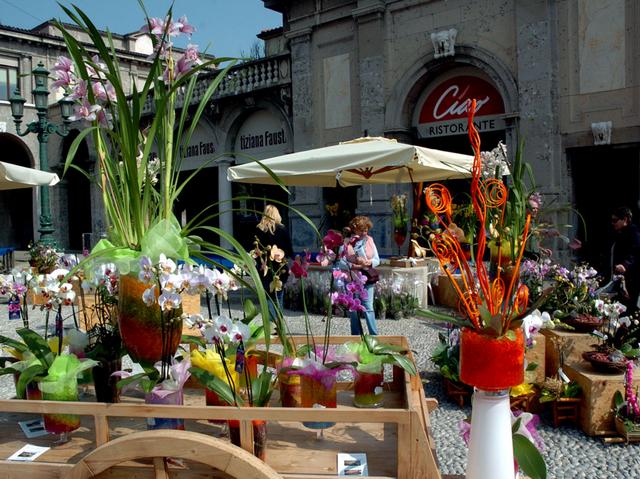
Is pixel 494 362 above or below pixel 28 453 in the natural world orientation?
above

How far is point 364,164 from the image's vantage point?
6.52 metres

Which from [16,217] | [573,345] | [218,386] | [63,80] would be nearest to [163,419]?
[218,386]

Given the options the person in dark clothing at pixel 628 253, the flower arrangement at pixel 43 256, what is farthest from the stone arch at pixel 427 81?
the flower arrangement at pixel 43 256

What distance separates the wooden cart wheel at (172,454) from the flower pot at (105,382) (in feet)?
1.45

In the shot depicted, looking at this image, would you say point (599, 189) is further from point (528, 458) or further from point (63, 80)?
point (63, 80)

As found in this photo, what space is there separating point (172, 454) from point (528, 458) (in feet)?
3.58

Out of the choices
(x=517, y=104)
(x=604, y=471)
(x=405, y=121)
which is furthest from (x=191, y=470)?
(x=405, y=121)

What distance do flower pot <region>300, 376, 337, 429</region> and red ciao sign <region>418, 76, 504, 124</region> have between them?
34.2 feet

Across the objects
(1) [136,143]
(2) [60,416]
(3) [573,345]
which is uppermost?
(1) [136,143]

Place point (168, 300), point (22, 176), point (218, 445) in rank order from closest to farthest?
point (218, 445) → point (168, 300) → point (22, 176)

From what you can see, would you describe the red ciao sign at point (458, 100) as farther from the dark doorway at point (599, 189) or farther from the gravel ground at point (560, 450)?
the gravel ground at point (560, 450)

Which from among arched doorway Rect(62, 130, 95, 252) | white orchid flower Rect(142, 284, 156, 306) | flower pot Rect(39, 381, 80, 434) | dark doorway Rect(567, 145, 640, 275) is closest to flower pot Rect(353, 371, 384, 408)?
white orchid flower Rect(142, 284, 156, 306)

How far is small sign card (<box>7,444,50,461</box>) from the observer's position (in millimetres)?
1934

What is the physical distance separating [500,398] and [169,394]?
41.8 inches
